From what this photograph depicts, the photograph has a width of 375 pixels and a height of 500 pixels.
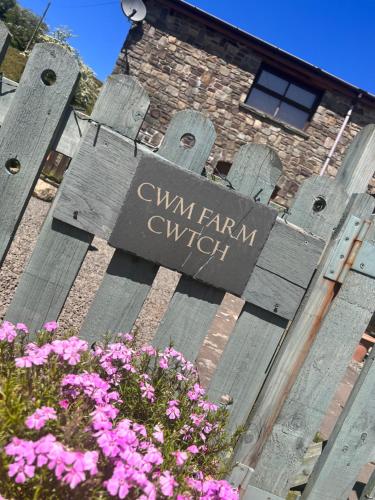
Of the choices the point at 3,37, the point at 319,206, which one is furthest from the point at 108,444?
the point at 3,37

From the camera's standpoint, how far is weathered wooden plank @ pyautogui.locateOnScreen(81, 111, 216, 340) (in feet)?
6.57

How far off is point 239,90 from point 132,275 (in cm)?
932

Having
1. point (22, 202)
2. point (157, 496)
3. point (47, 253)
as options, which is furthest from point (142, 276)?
point (157, 496)

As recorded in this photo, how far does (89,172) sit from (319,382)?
4.65ft

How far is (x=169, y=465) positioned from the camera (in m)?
1.63

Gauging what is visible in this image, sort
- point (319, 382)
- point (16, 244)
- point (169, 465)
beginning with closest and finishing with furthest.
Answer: point (169, 465) < point (319, 382) < point (16, 244)

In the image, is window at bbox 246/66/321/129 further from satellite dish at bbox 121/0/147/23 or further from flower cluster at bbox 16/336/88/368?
flower cluster at bbox 16/336/88/368

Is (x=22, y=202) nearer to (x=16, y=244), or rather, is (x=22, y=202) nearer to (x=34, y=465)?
(x=34, y=465)

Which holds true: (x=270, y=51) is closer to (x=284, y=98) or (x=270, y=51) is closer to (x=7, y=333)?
(x=284, y=98)

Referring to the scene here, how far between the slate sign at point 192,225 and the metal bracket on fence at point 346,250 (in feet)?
1.05

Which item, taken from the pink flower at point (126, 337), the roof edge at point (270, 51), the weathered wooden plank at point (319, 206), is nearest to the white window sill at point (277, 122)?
the roof edge at point (270, 51)

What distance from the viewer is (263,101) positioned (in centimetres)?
1078

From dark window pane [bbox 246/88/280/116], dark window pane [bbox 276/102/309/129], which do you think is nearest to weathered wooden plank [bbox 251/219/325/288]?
dark window pane [bbox 246/88/280/116]

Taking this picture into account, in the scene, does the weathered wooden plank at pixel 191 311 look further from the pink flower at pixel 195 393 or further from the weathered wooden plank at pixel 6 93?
the weathered wooden plank at pixel 6 93
